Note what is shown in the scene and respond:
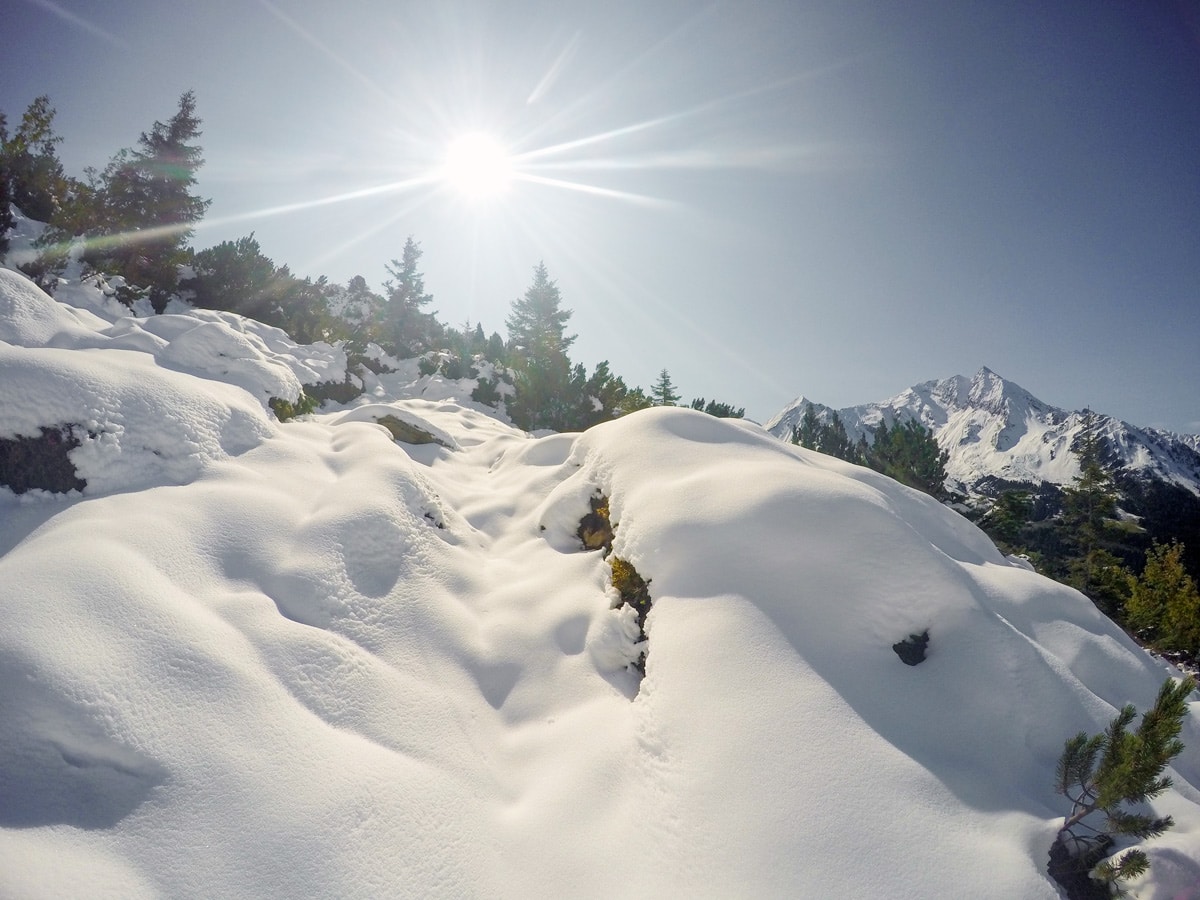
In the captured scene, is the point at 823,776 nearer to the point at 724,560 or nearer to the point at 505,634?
the point at 724,560

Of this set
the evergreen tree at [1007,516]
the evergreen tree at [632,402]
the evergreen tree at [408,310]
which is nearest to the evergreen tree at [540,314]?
the evergreen tree at [408,310]

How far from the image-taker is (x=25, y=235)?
9953 mm

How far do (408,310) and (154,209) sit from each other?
52.6ft

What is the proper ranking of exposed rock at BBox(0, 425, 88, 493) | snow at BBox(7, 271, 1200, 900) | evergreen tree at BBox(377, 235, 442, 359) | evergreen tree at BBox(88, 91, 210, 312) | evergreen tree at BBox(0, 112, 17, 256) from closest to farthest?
snow at BBox(7, 271, 1200, 900) < exposed rock at BBox(0, 425, 88, 493) < evergreen tree at BBox(0, 112, 17, 256) < evergreen tree at BBox(88, 91, 210, 312) < evergreen tree at BBox(377, 235, 442, 359)

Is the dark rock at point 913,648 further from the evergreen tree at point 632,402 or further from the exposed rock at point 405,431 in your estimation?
the evergreen tree at point 632,402

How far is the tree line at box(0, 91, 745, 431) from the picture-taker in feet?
37.2

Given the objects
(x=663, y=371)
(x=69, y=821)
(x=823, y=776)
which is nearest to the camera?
(x=69, y=821)

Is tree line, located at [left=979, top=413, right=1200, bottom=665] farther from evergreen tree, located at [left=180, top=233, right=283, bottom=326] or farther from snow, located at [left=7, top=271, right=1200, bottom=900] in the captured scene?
evergreen tree, located at [left=180, top=233, right=283, bottom=326]

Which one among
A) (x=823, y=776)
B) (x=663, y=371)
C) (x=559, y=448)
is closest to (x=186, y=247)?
(x=559, y=448)

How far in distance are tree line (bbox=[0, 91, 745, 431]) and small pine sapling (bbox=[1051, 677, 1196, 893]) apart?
15.3 m

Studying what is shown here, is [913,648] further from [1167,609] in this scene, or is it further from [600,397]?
[1167,609]

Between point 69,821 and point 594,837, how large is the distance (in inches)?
98.0

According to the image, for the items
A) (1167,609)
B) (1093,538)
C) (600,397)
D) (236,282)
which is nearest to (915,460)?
(1167,609)

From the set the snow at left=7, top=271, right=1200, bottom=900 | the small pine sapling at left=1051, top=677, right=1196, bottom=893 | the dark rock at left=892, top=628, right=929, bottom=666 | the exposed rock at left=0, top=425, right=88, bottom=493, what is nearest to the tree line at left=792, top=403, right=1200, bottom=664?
the snow at left=7, top=271, right=1200, bottom=900
